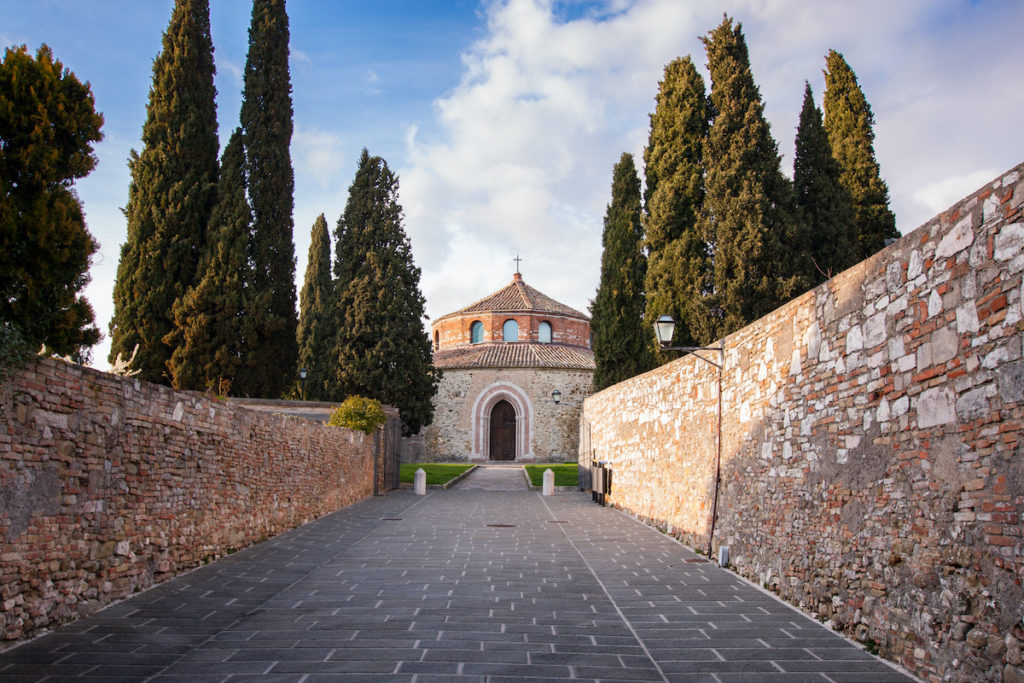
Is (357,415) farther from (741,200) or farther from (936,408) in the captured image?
(936,408)

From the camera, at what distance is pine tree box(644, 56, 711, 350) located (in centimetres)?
1788

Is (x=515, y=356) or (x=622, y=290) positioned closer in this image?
(x=622, y=290)

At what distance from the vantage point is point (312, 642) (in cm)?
526

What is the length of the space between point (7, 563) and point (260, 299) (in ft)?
52.8

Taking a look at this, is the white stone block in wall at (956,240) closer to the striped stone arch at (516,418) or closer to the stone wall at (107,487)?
the stone wall at (107,487)

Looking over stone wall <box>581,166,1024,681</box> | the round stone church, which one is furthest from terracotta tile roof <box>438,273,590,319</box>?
stone wall <box>581,166,1024,681</box>

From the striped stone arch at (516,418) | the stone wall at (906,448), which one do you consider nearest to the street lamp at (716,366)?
the stone wall at (906,448)

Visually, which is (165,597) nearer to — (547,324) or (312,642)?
(312,642)

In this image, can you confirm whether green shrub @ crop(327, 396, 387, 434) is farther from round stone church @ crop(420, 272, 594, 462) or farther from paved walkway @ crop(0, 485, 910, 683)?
round stone church @ crop(420, 272, 594, 462)

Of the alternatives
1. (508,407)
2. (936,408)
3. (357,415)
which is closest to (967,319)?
(936,408)

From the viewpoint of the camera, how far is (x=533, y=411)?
3516 centimetres

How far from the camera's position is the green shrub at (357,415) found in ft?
60.3

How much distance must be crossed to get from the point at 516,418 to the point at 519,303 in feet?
24.3

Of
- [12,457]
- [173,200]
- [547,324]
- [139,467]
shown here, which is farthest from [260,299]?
[547,324]
